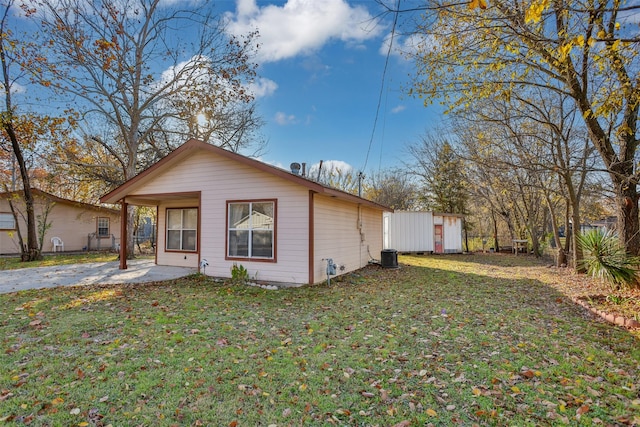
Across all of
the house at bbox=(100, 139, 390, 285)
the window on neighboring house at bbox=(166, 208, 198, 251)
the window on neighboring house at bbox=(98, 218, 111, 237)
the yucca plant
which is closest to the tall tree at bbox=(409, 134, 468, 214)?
the house at bbox=(100, 139, 390, 285)

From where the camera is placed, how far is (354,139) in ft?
58.0

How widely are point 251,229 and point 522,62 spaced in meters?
7.09

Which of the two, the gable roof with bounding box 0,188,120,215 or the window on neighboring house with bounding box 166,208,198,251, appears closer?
the window on neighboring house with bounding box 166,208,198,251

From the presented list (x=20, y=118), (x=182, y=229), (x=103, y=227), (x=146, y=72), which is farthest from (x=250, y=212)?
(x=103, y=227)

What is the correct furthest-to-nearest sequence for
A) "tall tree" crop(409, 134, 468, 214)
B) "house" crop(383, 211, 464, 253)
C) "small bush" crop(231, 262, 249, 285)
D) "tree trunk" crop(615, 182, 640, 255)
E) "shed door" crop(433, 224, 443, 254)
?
"tall tree" crop(409, 134, 468, 214), "shed door" crop(433, 224, 443, 254), "house" crop(383, 211, 464, 253), "small bush" crop(231, 262, 249, 285), "tree trunk" crop(615, 182, 640, 255)

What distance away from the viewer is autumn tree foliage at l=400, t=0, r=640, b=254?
5520mm

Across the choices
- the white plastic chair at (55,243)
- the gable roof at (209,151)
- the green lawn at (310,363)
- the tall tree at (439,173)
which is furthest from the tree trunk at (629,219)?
the white plastic chair at (55,243)

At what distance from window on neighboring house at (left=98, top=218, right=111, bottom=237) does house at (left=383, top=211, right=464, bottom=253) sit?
18021mm

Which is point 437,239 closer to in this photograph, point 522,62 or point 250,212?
point 250,212

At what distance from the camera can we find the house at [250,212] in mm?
8164

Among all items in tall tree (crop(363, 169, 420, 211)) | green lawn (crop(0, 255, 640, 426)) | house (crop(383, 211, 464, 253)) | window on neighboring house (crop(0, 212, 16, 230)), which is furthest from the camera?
tall tree (crop(363, 169, 420, 211))

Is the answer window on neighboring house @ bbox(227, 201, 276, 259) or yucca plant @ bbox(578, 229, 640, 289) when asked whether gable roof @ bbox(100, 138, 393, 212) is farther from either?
yucca plant @ bbox(578, 229, 640, 289)

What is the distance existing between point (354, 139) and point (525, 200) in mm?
9445

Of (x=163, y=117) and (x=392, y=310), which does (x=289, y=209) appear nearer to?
(x=392, y=310)
